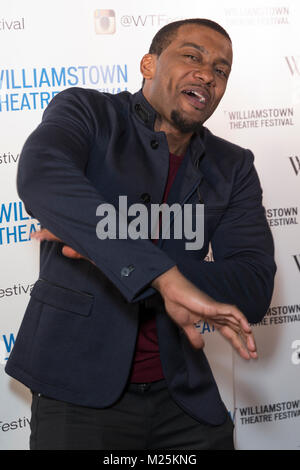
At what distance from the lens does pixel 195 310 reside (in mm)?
1337

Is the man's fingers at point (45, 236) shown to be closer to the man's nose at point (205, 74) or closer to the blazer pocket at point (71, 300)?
→ the blazer pocket at point (71, 300)

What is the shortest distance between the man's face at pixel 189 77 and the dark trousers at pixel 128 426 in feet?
2.71

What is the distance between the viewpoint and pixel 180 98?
197 cm

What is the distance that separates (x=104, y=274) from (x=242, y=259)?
0.47 m

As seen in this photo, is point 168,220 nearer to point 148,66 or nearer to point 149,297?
point 149,297

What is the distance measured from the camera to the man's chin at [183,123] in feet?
6.40

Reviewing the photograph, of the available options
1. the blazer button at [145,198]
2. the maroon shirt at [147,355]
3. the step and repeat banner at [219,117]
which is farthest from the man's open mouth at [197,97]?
the step and repeat banner at [219,117]

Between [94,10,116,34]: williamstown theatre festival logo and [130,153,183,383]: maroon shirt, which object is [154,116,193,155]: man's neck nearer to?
[130,153,183,383]: maroon shirt

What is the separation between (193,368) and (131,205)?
1.74 feet

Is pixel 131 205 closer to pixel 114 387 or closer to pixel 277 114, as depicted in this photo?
pixel 114 387

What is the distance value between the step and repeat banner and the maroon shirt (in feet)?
3.75

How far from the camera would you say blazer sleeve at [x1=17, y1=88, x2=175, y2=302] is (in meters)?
1.38

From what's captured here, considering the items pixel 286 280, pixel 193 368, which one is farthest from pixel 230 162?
pixel 286 280

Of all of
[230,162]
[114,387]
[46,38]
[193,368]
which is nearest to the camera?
[114,387]
